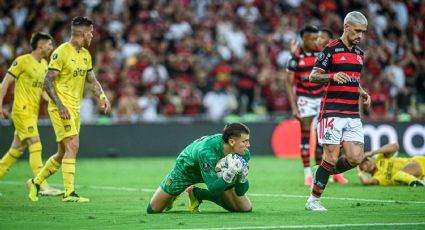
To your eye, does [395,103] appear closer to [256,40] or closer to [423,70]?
[423,70]

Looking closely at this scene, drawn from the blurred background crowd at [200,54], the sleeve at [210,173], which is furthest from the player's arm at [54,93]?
the blurred background crowd at [200,54]

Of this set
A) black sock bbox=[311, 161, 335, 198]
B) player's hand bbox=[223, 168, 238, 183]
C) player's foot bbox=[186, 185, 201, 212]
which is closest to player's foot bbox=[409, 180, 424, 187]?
black sock bbox=[311, 161, 335, 198]

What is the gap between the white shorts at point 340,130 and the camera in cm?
1118

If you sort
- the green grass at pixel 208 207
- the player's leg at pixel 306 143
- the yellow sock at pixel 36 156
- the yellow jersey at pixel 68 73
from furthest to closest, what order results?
the player's leg at pixel 306 143
the yellow sock at pixel 36 156
the yellow jersey at pixel 68 73
the green grass at pixel 208 207

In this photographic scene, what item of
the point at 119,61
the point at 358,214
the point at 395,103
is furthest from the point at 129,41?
the point at 358,214

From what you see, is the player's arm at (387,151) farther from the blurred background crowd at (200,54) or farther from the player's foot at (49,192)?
the blurred background crowd at (200,54)

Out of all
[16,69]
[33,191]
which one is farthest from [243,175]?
[16,69]

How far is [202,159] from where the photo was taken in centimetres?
1029

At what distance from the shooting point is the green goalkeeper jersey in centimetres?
1022

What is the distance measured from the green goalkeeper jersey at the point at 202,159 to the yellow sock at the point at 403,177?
17.0 feet

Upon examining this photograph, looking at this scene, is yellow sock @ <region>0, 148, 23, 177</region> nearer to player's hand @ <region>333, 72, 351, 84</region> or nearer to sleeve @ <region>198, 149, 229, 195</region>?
sleeve @ <region>198, 149, 229, 195</region>

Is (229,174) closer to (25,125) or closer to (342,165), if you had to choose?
(342,165)

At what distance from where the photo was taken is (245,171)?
399 inches

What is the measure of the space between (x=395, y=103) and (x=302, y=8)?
5620mm
